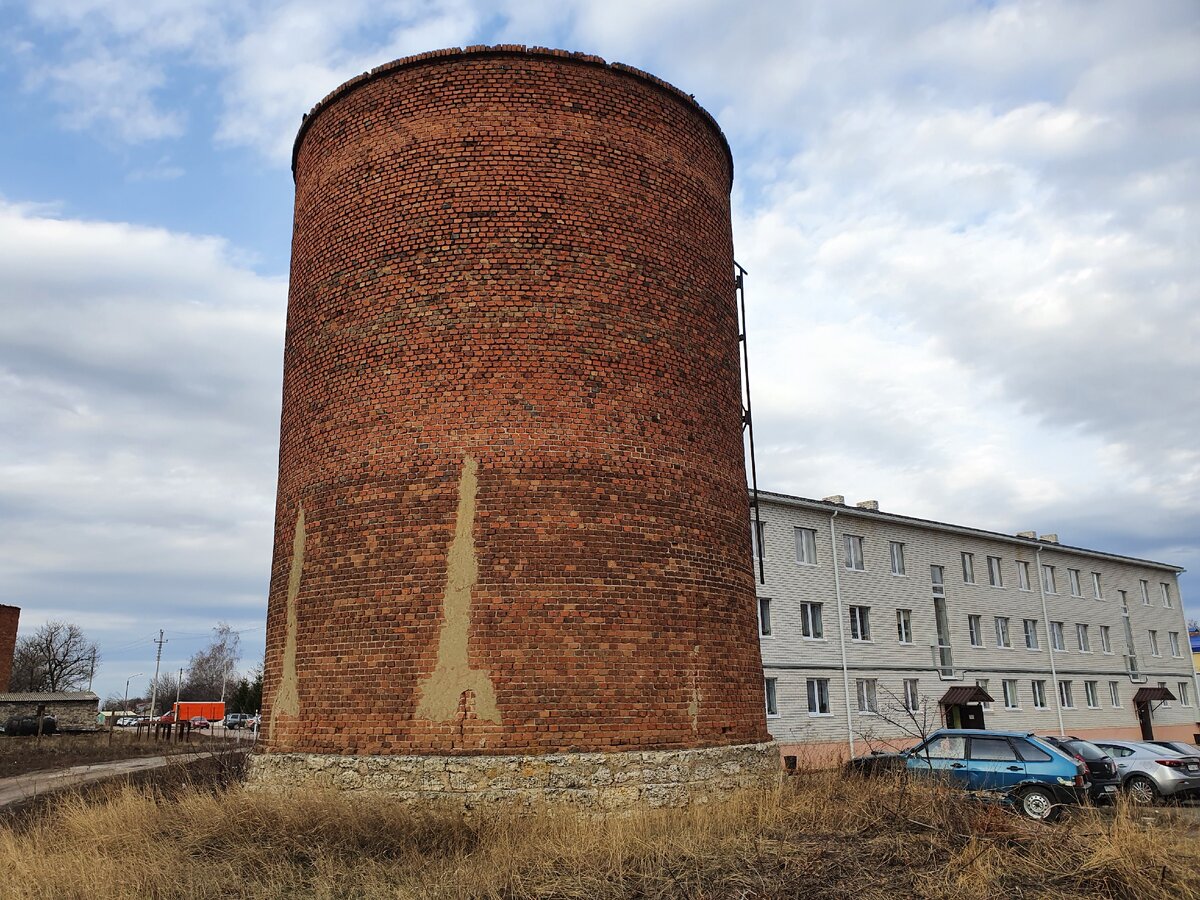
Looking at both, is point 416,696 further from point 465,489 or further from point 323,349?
point 323,349

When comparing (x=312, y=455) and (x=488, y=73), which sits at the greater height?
(x=488, y=73)

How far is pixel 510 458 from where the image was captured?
1053 cm

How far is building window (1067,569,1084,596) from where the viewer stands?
3856 centimetres

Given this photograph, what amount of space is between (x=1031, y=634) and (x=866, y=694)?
1159 cm

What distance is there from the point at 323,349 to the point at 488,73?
14.0 feet

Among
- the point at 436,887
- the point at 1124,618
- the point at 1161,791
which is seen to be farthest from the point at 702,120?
the point at 1124,618

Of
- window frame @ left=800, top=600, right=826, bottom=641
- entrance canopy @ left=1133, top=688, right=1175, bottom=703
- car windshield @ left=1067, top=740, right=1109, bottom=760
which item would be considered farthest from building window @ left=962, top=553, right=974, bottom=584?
car windshield @ left=1067, top=740, right=1109, bottom=760

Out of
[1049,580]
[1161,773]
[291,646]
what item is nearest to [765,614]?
[1161,773]

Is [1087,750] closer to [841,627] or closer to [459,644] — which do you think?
[841,627]

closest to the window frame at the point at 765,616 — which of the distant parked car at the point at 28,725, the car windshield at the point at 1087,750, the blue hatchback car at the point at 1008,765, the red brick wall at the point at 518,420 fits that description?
the car windshield at the point at 1087,750

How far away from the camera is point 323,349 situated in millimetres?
11914

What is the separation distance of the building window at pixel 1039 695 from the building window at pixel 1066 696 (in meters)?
1.34

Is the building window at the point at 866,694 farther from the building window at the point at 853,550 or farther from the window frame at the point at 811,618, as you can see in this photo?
the building window at the point at 853,550

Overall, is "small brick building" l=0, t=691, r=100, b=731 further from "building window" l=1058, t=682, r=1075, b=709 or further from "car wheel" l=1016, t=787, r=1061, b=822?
"building window" l=1058, t=682, r=1075, b=709
